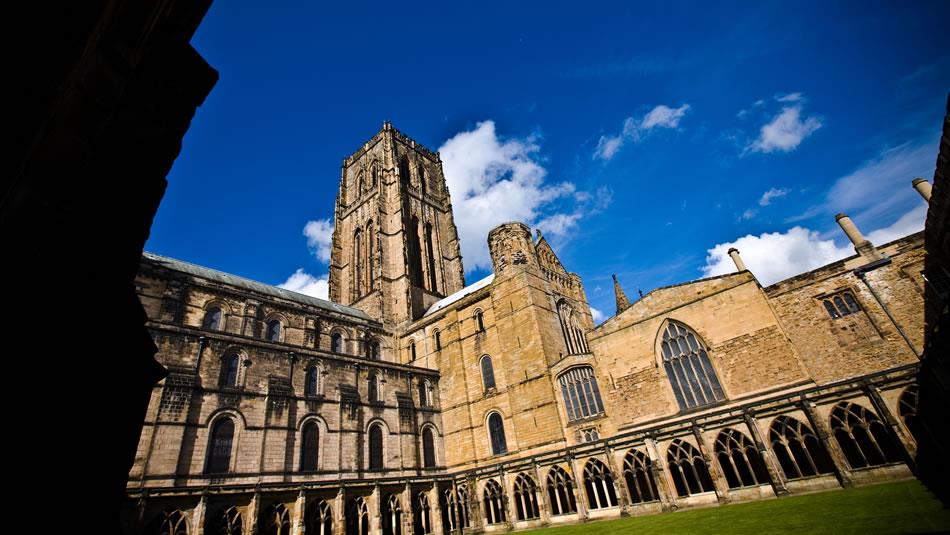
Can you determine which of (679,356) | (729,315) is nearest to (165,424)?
(679,356)

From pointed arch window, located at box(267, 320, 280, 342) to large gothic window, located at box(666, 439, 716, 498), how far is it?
2450 centimetres

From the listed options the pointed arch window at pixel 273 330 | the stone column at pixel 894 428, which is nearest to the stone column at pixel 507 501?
the stone column at pixel 894 428

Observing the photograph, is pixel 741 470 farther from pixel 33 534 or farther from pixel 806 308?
pixel 33 534

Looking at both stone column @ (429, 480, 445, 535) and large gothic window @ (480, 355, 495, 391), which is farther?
large gothic window @ (480, 355, 495, 391)

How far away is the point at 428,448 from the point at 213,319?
52.3ft

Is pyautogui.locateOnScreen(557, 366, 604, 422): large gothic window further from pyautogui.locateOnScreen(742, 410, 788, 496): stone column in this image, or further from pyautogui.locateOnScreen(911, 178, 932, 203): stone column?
pyautogui.locateOnScreen(911, 178, 932, 203): stone column

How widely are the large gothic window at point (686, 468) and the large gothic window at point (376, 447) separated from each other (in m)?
15.4

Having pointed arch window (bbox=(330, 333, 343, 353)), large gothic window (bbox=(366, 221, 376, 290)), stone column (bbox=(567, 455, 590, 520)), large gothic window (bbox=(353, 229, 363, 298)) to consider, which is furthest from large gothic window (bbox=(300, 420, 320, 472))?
large gothic window (bbox=(353, 229, 363, 298))

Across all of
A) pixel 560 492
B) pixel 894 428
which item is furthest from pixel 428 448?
pixel 894 428

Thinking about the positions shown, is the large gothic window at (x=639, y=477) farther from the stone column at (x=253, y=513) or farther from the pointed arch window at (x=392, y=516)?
the stone column at (x=253, y=513)

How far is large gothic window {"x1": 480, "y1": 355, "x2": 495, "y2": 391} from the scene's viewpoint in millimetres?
27556

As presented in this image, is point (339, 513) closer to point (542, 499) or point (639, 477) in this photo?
point (542, 499)

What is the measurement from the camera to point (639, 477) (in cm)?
1791

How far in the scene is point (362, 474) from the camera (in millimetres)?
22766
